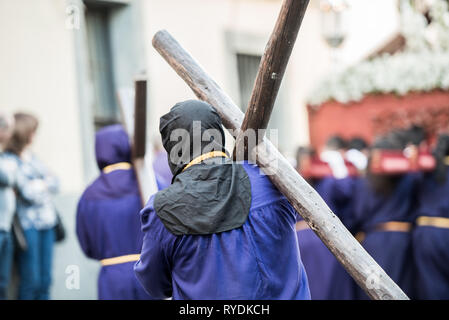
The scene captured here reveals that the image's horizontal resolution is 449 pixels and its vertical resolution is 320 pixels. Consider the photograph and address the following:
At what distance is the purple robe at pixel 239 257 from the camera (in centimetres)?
314

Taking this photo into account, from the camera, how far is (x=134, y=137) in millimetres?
4996

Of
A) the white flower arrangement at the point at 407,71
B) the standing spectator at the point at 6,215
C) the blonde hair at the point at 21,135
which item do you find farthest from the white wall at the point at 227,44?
the standing spectator at the point at 6,215

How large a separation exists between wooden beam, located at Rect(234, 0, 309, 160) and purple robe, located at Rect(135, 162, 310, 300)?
0.19 m

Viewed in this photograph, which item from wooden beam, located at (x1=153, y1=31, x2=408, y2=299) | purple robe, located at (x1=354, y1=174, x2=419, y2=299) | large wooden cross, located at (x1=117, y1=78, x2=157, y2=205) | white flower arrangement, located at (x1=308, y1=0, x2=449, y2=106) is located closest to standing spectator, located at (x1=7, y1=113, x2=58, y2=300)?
large wooden cross, located at (x1=117, y1=78, x2=157, y2=205)

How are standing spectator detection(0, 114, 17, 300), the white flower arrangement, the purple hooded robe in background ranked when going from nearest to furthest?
the purple hooded robe in background
standing spectator detection(0, 114, 17, 300)
the white flower arrangement

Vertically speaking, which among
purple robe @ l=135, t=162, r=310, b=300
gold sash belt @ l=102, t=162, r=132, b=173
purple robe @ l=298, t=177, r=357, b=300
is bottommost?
purple robe @ l=298, t=177, r=357, b=300

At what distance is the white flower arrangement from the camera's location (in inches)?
362

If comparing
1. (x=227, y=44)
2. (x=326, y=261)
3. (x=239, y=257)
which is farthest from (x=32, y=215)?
(x=227, y=44)

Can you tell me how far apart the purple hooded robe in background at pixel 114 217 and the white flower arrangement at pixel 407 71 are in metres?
5.13

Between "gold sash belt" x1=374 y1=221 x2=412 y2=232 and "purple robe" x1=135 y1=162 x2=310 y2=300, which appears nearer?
"purple robe" x1=135 y1=162 x2=310 y2=300

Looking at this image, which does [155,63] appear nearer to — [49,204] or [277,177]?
[49,204]

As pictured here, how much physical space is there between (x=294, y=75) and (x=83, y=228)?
8.17 meters

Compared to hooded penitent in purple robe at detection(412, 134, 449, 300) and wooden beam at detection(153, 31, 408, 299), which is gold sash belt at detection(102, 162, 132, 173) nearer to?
wooden beam at detection(153, 31, 408, 299)

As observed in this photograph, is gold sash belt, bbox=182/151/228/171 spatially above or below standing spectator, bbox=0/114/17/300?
above
